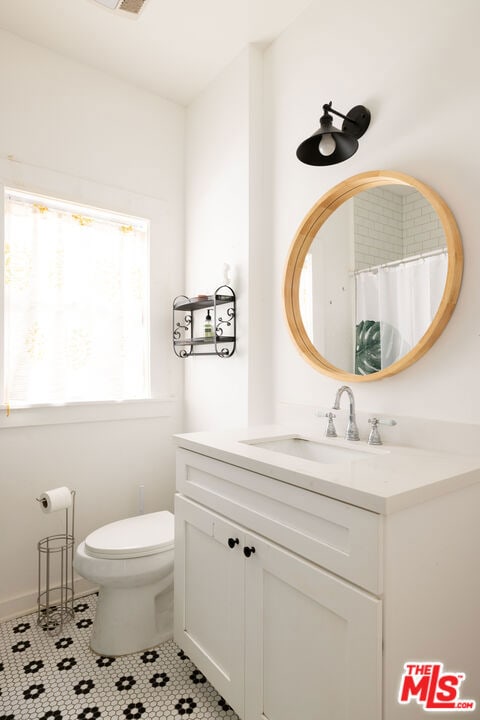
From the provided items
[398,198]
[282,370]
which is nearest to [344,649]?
[282,370]

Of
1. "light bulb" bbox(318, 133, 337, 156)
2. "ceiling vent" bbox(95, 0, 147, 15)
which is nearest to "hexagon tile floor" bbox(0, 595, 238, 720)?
"light bulb" bbox(318, 133, 337, 156)

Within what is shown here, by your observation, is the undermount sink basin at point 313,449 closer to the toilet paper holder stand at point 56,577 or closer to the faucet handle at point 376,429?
the faucet handle at point 376,429

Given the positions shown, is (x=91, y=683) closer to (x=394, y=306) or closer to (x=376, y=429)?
(x=376, y=429)

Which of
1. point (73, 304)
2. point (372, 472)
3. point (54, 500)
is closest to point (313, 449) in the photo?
point (372, 472)

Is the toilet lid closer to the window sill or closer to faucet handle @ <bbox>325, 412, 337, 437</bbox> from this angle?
the window sill

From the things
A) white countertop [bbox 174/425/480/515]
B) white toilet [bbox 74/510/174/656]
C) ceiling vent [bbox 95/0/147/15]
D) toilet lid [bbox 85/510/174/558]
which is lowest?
white toilet [bbox 74/510/174/656]

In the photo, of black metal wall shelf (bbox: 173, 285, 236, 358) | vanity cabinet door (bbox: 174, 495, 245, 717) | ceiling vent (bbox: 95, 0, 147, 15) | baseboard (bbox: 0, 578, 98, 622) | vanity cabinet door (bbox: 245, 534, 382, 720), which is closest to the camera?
vanity cabinet door (bbox: 245, 534, 382, 720)

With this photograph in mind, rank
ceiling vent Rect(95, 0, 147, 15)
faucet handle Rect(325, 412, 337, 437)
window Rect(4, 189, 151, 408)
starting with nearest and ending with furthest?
faucet handle Rect(325, 412, 337, 437) → ceiling vent Rect(95, 0, 147, 15) → window Rect(4, 189, 151, 408)

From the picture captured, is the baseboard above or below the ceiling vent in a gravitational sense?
below

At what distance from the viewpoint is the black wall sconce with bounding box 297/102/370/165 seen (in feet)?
4.82

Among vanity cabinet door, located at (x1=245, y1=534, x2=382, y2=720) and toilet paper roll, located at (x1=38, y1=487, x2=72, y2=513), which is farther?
toilet paper roll, located at (x1=38, y1=487, x2=72, y2=513)

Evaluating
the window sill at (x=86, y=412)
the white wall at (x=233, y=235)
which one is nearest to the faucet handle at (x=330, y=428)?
the white wall at (x=233, y=235)

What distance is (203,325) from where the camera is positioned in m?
2.36

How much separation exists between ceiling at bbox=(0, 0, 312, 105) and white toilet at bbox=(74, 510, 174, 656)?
2243 mm
